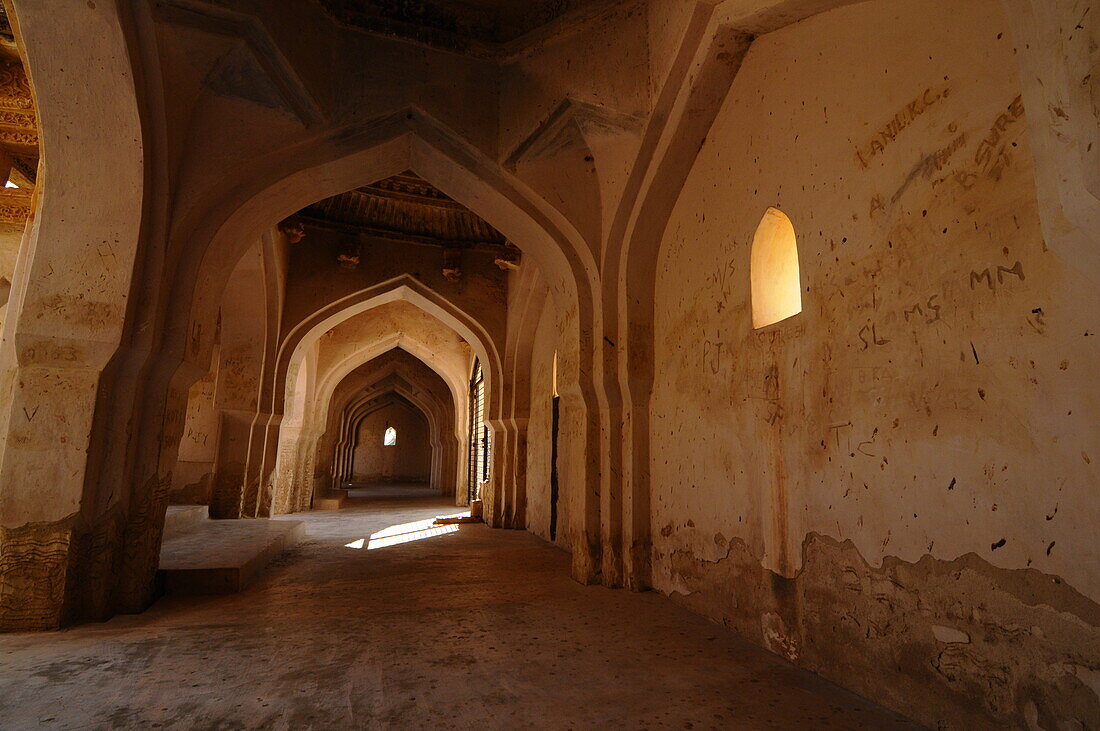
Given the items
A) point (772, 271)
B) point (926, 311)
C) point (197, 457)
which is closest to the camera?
point (926, 311)

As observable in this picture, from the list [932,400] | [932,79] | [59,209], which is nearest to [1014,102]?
[932,79]

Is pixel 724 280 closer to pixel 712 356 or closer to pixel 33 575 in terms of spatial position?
pixel 712 356

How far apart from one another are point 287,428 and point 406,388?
328 inches

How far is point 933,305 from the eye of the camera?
2.53 metres

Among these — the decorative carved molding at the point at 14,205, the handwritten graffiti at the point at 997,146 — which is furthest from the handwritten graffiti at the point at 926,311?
the decorative carved molding at the point at 14,205

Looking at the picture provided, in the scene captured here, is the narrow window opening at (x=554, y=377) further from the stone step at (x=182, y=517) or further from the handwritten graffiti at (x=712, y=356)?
the stone step at (x=182, y=517)

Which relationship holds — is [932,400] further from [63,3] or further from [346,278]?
[346,278]

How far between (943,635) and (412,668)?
2659mm

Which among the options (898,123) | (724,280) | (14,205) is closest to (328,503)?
(14,205)

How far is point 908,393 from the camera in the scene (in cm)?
263

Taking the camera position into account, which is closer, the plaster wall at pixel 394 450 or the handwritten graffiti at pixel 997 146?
the handwritten graffiti at pixel 997 146

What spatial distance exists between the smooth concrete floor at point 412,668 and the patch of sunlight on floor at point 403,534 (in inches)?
109

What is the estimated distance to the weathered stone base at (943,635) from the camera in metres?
1.94

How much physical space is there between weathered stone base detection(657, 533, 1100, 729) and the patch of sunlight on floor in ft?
19.8
